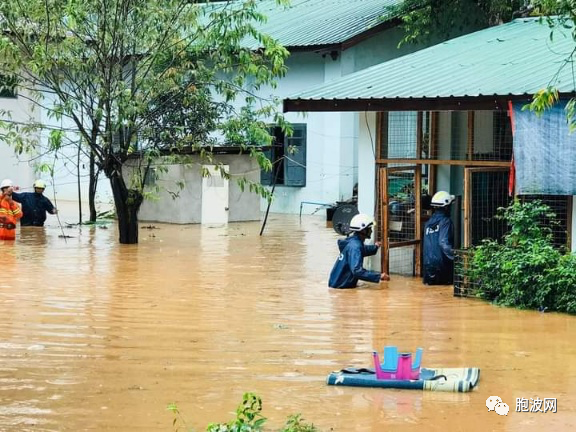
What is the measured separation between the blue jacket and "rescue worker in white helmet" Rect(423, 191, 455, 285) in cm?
84

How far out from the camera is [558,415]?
8531 mm

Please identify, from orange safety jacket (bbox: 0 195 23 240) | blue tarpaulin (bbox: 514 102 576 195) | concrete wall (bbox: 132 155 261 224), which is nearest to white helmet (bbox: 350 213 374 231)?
blue tarpaulin (bbox: 514 102 576 195)

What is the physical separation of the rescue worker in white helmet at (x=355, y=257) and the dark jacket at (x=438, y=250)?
0.74 meters

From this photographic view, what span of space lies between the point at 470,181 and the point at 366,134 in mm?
2221

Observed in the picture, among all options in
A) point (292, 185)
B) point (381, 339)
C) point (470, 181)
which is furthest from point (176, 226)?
point (381, 339)

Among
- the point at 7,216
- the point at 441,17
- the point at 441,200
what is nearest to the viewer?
the point at 441,200

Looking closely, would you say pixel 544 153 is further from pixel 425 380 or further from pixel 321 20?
pixel 321 20

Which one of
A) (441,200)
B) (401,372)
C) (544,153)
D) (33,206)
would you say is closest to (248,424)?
(401,372)

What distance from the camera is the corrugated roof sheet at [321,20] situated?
95.1 ft

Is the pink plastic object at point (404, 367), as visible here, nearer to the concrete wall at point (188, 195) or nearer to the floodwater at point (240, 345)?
the floodwater at point (240, 345)

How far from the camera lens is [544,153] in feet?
48.0

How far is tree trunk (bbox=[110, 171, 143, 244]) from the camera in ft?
72.7

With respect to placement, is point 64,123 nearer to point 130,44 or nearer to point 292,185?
point 292,185

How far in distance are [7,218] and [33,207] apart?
11.4ft
